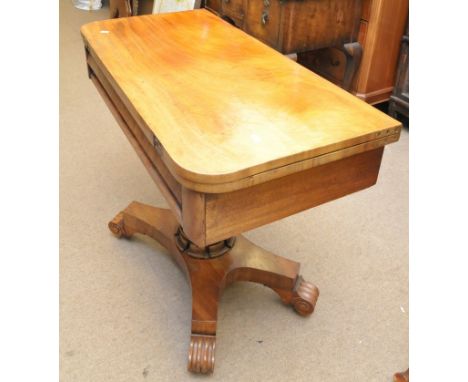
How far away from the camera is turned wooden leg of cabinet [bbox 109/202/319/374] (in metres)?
1.16

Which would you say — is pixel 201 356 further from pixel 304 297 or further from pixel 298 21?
pixel 298 21

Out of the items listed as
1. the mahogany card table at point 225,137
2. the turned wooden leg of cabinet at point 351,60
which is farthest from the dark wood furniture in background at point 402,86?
the mahogany card table at point 225,137

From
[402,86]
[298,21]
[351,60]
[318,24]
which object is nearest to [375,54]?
[351,60]

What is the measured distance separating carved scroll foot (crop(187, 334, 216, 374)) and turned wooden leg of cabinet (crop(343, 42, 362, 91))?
1420 millimetres

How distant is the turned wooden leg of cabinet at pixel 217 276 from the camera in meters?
1.16

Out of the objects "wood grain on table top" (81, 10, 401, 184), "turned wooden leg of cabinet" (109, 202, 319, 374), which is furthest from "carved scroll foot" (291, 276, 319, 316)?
"wood grain on table top" (81, 10, 401, 184)

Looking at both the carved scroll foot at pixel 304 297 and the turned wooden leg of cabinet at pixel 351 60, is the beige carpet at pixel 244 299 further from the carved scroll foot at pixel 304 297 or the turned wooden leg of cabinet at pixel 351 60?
the turned wooden leg of cabinet at pixel 351 60

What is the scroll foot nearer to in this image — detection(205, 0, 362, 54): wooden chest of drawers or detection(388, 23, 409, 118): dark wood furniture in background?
detection(205, 0, 362, 54): wooden chest of drawers

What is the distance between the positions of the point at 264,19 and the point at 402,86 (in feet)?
2.41

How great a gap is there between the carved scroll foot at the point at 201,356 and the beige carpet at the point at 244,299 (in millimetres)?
35

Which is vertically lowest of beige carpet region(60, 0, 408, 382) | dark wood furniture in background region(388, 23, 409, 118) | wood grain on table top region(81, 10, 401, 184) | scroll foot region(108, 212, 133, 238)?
beige carpet region(60, 0, 408, 382)

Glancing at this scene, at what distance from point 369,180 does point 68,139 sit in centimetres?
150

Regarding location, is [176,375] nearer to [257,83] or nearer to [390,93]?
[257,83]

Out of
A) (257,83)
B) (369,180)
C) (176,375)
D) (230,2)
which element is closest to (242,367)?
(176,375)
